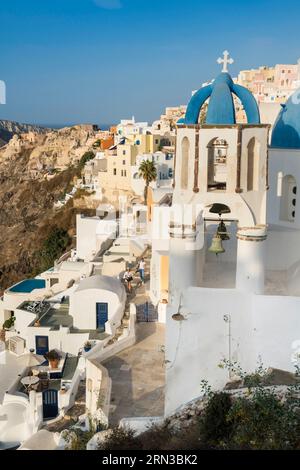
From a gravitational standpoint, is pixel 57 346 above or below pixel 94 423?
below

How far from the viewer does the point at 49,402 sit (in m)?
15.0

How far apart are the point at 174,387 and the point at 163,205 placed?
10.4 meters

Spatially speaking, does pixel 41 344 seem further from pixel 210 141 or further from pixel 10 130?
pixel 10 130

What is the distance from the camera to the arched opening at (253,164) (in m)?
8.84

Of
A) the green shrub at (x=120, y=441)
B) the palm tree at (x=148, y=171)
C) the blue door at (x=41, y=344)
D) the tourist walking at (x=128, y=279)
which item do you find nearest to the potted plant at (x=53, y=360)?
the blue door at (x=41, y=344)

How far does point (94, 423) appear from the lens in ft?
32.1

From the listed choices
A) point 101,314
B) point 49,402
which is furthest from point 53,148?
point 49,402

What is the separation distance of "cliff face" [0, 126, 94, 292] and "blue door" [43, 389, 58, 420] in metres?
29.0

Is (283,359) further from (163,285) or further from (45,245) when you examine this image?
(45,245)

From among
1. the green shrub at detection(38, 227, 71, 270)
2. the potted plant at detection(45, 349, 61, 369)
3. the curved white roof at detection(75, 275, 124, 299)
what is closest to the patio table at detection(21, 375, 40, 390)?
the potted plant at detection(45, 349, 61, 369)

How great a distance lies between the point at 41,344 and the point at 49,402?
4.88 m

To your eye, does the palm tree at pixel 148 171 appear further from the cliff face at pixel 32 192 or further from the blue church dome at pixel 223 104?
the blue church dome at pixel 223 104

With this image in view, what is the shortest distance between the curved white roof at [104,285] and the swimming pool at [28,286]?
27.4 feet

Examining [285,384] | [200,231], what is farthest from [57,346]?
[285,384]
